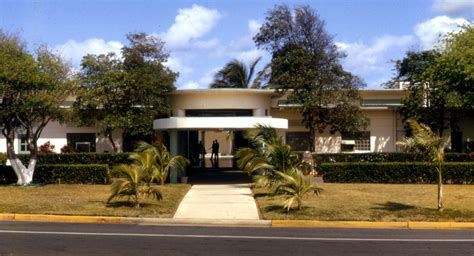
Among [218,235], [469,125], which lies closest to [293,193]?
[218,235]

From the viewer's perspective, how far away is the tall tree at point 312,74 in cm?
3067

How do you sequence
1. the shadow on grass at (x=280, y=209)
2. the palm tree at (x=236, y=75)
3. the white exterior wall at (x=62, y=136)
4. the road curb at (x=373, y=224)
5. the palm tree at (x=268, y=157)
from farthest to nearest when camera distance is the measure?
the palm tree at (x=236, y=75)
the white exterior wall at (x=62, y=136)
the palm tree at (x=268, y=157)
the shadow on grass at (x=280, y=209)
the road curb at (x=373, y=224)

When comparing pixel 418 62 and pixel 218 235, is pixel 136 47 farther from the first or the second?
pixel 218 235

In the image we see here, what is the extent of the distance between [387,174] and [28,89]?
14.0m

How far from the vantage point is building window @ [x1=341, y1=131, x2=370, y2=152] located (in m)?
33.4

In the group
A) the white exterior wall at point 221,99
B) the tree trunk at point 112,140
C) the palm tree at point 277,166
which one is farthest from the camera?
the tree trunk at point 112,140

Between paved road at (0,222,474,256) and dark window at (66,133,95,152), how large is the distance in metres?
18.8

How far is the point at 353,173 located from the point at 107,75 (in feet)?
42.5

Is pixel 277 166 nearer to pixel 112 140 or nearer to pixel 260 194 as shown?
pixel 260 194

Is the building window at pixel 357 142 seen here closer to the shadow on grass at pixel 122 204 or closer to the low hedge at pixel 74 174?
the low hedge at pixel 74 174

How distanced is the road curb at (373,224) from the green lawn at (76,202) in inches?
126

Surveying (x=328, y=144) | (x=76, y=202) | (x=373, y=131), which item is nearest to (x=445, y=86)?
(x=373, y=131)

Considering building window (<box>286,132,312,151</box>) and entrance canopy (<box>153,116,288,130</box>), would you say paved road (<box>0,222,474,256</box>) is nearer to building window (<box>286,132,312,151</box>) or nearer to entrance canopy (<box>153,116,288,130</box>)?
entrance canopy (<box>153,116,288,130</box>)

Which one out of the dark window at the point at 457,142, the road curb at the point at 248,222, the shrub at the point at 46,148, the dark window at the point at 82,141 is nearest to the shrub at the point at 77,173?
the road curb at the point at 248,222
